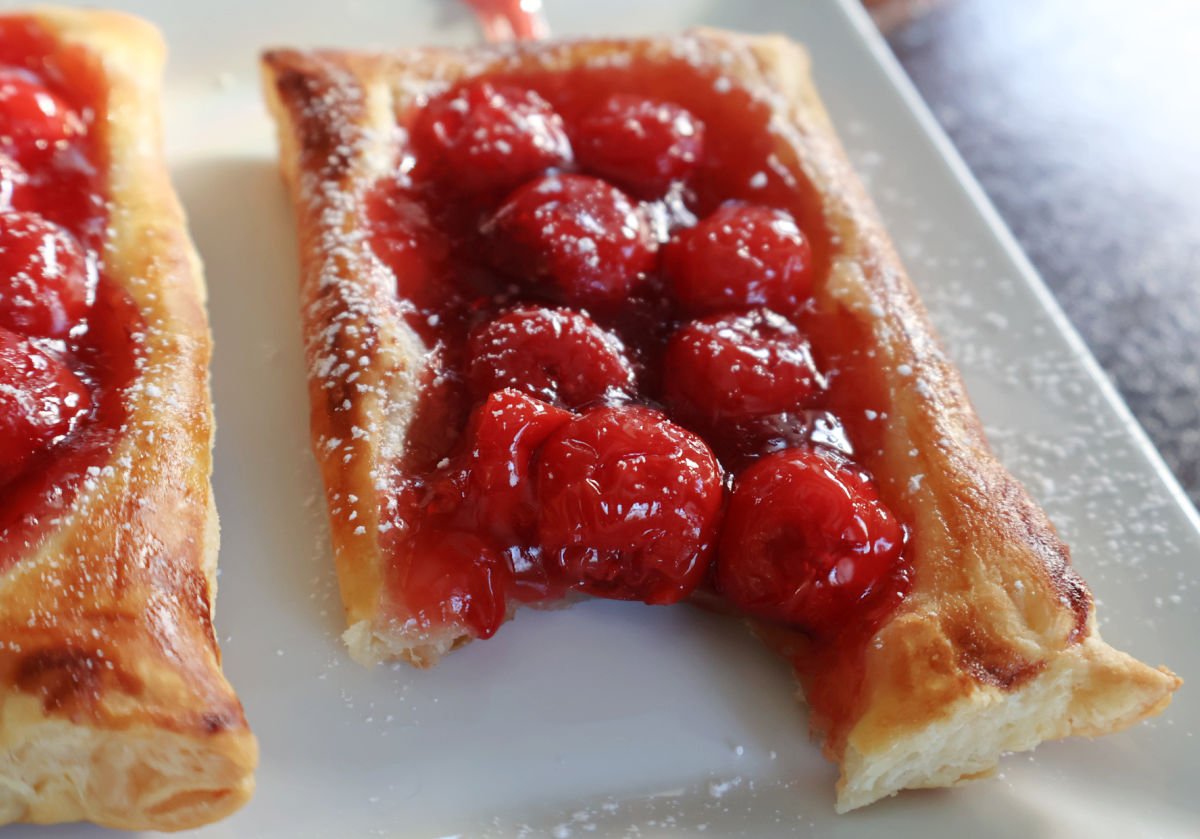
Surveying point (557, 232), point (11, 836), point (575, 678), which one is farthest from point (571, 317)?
point (11, 836)

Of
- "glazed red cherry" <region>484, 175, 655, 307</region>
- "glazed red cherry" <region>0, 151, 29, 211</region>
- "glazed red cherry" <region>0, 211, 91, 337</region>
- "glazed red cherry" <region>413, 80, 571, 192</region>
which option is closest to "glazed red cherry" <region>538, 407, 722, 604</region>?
"glazed red cherry" <region>484, 175, 655, 307</region>

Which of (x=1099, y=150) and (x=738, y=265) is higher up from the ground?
(x=738, y=265)

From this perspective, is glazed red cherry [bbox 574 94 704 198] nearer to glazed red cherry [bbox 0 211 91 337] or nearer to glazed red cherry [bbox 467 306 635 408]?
glazed red cherry [bbox 467 306 635 408]

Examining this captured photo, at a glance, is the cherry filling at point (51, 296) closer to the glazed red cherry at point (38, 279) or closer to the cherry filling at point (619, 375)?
the glazed red cherry at point (38, 279)

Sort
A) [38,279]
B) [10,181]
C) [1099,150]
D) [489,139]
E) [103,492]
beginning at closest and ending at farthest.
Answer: [103,492] → [38,279] → [10,181] → [489,139] → [1099,150]

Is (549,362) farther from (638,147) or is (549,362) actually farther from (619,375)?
(638,147)

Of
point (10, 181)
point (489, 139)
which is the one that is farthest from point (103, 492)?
point (489, 139)
